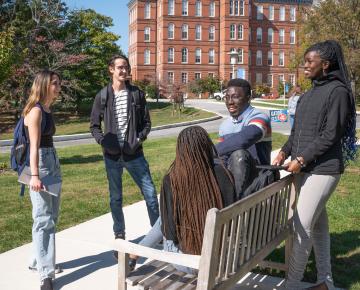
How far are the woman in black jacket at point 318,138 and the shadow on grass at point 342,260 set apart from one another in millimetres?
738

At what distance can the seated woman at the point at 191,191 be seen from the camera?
3.02 m

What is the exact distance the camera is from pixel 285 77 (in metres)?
76.3

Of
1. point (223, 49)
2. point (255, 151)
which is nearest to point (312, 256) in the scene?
point (255, 151)

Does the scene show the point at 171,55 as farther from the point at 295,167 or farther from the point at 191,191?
the point at 191,191

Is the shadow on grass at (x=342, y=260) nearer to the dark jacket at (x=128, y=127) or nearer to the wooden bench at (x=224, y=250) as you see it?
the wooden bench at (x=224, y=250)

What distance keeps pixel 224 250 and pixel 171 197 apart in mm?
505

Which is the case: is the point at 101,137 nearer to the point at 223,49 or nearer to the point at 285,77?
the point at 223,49

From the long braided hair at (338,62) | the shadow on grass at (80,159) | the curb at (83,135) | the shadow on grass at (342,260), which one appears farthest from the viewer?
the curb at (83,135)

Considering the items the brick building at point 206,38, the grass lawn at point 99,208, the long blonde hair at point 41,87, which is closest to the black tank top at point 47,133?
the long blonde hair at point 41,87

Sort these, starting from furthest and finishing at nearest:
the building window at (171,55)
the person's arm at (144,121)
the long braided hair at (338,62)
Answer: the building window at (171,55) → the person's arm at (144,121) → the long braided hair at (338,62)

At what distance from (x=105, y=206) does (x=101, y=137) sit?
104 inches

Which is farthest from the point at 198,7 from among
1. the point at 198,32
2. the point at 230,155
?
the point at 230,155

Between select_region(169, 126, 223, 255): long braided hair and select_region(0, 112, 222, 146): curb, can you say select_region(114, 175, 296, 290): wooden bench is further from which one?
select_region(0, 112, 222, 146): curb

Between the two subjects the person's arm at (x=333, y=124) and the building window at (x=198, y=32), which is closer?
the person's arm at (x=333, y=124)
